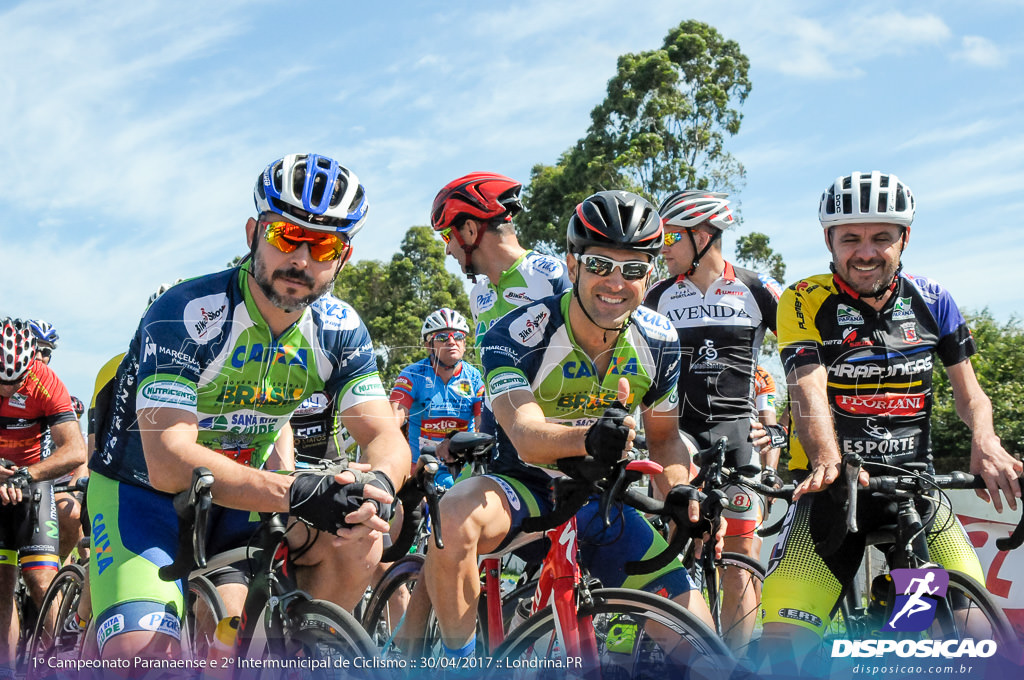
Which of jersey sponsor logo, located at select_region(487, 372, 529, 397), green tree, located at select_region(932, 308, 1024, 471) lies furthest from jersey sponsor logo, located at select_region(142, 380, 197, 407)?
green tree, located at select_region(932, 308, 1024, 471)

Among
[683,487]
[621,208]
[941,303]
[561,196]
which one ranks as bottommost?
[683,487]

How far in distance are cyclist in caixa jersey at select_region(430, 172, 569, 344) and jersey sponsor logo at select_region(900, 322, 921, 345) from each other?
7.08 feet

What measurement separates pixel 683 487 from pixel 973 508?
6176mm

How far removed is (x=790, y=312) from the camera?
4.77m

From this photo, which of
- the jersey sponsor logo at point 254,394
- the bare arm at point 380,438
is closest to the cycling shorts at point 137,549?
the jersey sponsor logo at point 254,394

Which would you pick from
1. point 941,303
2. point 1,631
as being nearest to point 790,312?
point 941,303

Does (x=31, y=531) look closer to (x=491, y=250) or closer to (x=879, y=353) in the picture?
(x=491, y=250)

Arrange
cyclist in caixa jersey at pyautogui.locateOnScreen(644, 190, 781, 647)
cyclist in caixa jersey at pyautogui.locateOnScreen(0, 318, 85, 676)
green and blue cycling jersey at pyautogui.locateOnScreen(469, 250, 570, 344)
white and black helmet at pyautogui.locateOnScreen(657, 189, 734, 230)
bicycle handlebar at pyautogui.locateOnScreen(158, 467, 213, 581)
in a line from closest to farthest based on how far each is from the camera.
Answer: bicycle handlebar at pyautogui.locateOnScreen(158, 467, 213, 581)
green and blue cycling jersey at pyautogui.locateOnScreen(469, 250, 570, 344)
cyclist in caixa jersey at pyautogui.locateOnScreen(644, 190, 781, 647)
white and black helmet at pyautogui.locateOnScreen(657, 189, 734, 230)
cyclist in caixa jersey at pyautogui.locateOnScreen(0, 318, 85, 676)

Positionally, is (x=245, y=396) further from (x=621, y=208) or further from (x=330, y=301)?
(x=621, y=208)

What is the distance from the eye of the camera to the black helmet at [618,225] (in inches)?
161

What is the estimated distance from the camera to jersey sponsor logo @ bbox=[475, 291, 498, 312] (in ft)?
20.3

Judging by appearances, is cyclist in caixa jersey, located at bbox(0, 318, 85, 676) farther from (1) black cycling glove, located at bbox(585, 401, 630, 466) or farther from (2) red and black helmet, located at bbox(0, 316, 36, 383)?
(1) black cycling glove, located at bbox(585, 401, 630, 466)

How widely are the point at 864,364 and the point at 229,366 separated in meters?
2.96

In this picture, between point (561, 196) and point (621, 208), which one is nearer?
point (621, 208)
